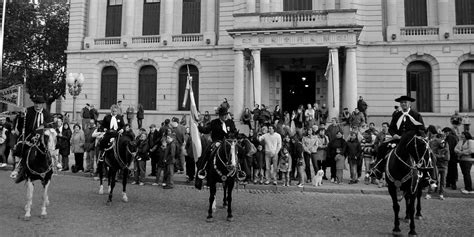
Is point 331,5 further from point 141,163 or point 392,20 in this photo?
point 141,163

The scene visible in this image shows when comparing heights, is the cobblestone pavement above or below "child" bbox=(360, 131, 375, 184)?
below

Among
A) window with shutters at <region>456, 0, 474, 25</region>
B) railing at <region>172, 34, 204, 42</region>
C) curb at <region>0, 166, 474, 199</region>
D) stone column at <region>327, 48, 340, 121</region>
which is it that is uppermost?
window with shutters at <region>456, 0, 474, 25</region>

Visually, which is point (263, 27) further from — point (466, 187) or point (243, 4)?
point (466, 187)

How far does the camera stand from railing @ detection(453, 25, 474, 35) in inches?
1015

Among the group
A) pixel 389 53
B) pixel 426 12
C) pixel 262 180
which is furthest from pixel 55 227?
pixel 426 12

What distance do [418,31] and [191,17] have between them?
57.1ft

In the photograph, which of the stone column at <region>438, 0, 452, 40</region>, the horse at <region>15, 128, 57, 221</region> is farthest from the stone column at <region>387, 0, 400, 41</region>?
the horse at <region>15, 128, 57, 221</region>

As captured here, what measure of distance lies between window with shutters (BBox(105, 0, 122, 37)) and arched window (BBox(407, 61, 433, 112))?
77.5 feet

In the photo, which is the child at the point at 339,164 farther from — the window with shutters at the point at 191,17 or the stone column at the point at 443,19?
the window with shutters at the point at 191,17

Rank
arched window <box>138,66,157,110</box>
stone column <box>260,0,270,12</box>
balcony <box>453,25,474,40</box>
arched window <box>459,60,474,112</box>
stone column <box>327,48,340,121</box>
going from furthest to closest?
1. arched window <box>138,66,157,110</box>
2. stone column <box>260,0,270,12</box>
3. arched window <box>459,60,474,112</box>
4. balcony <box>453,25,474,40</box>
5. stone column <box>327,48,340,121</box>

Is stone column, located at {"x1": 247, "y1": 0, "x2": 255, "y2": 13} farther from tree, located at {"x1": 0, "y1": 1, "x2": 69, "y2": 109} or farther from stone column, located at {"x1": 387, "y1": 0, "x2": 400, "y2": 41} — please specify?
tree, located at {"x1": 0, "y1": 1, "x2": 69, "y2": 109}

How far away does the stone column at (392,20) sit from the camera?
26516 mm

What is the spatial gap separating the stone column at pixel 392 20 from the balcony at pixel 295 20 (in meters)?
4.88

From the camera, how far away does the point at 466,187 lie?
1246 centimetres
